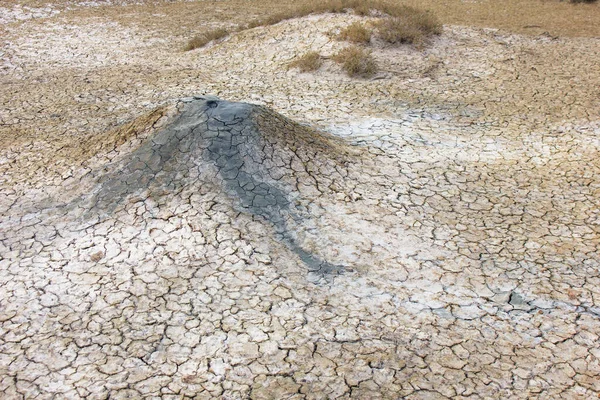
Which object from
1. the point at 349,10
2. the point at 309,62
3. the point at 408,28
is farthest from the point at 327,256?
the point at 349,10

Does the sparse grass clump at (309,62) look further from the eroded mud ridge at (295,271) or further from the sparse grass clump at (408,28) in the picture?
the eroded mud ridge at (295,271)

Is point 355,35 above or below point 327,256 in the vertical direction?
above

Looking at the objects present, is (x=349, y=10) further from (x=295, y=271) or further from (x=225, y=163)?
(x=295, y=271)

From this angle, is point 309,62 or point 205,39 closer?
point 309,62

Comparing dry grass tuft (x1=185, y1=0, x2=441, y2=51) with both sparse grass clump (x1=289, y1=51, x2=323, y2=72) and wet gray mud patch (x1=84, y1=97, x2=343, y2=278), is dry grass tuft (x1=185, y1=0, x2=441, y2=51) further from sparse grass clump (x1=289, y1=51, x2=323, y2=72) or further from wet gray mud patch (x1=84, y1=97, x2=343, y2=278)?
wet gray mud patch (x1=84, y1=97, x2=343, y2=278)

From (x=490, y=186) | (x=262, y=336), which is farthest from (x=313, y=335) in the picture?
(x=490, y=186)

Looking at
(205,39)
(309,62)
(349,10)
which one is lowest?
(309,62)

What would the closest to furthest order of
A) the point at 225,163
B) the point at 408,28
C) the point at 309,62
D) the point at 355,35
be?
the point at 225,163
the point at 309,62
the point at 355,35
the point at 408,28

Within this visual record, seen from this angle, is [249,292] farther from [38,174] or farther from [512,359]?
[38,174]
